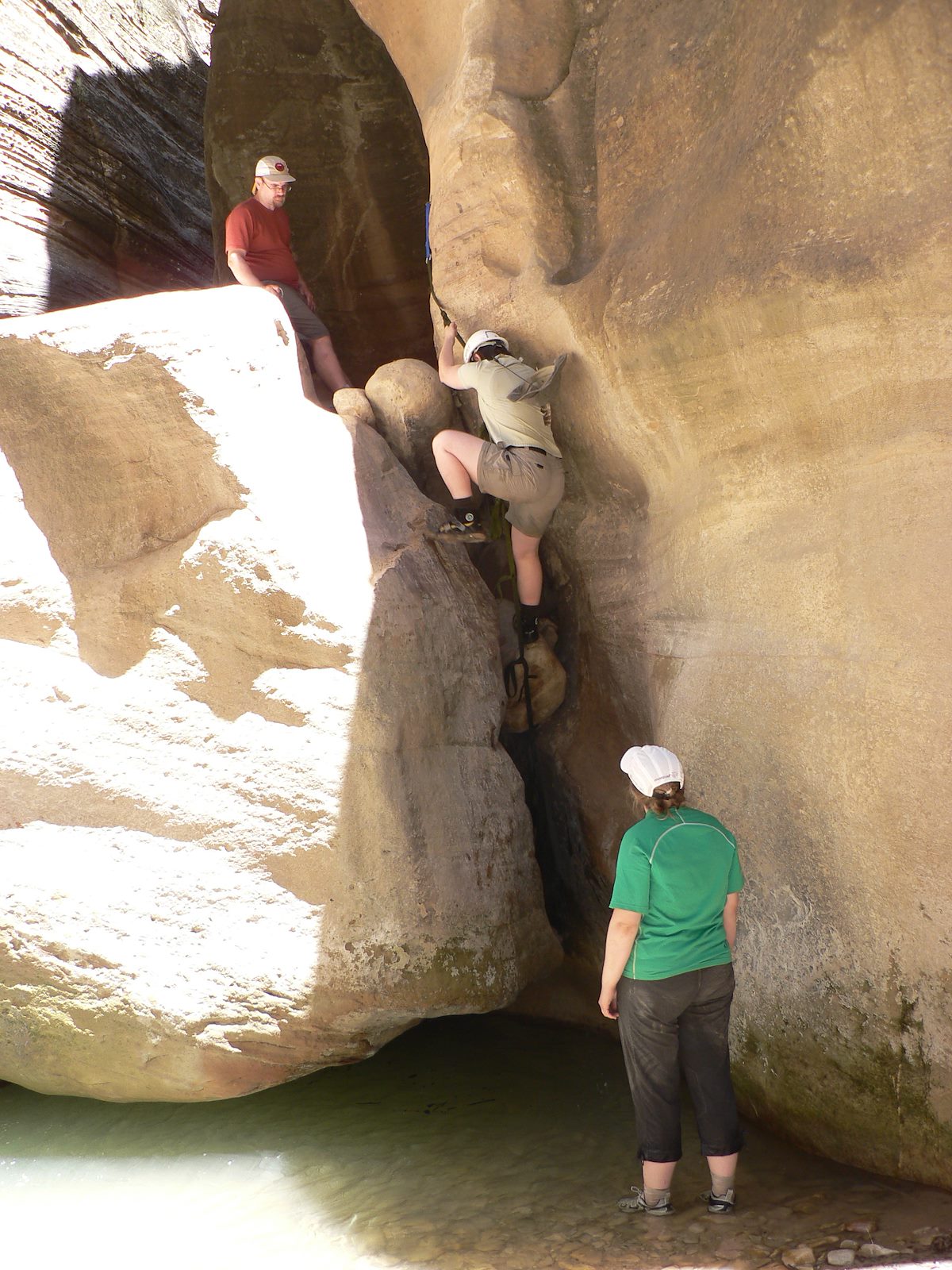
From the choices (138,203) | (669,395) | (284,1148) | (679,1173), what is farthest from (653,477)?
(138,203)

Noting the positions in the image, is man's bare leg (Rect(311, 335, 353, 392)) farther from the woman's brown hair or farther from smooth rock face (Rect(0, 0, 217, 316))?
the woman's brown hair

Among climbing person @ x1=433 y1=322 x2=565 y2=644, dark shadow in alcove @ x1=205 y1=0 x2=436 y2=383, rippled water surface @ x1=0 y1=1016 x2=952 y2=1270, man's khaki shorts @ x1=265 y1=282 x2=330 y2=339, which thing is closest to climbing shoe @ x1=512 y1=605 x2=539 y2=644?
climbing person @ x1=433 y1=322 x2=565 y2=644

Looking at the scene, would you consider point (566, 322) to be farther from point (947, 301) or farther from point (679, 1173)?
point (679, 1173)

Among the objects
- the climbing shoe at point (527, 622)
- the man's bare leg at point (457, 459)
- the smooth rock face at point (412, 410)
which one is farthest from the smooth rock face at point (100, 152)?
the climbing shoe at point (527, 622)

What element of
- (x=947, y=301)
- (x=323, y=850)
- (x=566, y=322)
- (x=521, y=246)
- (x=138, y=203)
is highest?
(x=138, y=203)

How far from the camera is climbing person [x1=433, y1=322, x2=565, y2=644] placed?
4.35 m

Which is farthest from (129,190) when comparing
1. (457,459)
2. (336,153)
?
(457,459)

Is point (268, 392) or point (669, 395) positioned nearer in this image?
point (669, 395)

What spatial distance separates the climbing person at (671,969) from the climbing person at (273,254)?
340 cm

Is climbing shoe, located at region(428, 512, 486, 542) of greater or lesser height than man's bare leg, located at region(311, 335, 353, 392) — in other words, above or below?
below

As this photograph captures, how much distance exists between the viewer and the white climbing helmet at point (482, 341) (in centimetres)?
433

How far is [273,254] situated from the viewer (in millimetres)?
5574

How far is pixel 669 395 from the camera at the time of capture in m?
3.88

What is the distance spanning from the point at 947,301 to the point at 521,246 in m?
1.82
